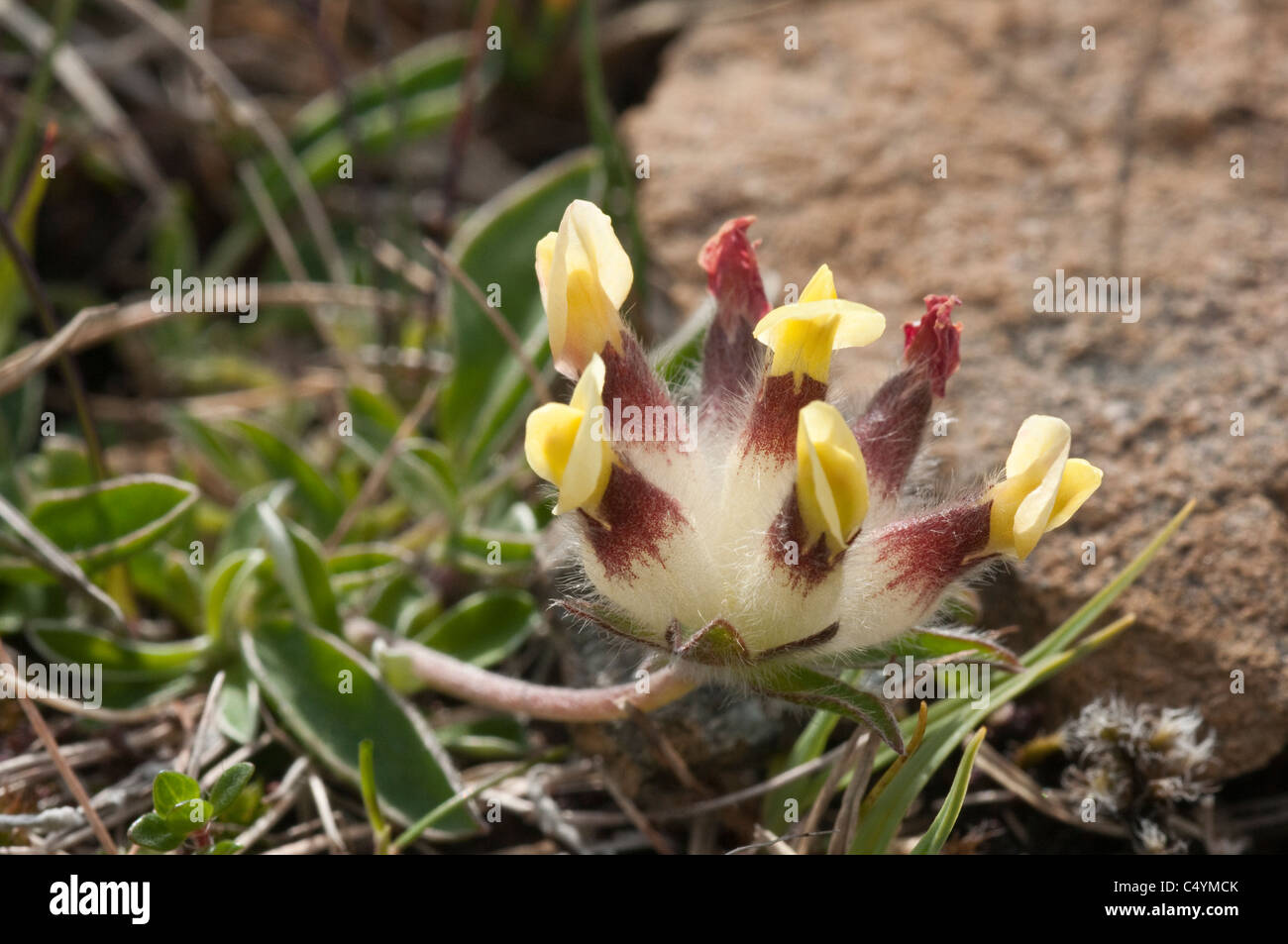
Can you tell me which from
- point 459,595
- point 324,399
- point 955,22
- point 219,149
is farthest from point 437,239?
point 955,22

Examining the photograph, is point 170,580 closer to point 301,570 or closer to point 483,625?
point 301,570

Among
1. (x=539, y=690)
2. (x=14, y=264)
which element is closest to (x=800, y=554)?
(x=539, y=690)

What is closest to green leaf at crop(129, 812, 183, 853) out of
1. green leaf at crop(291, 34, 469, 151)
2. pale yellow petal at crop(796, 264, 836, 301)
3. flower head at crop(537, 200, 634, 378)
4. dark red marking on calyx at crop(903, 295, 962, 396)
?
flower head at crop(537, 200, 634, 378)

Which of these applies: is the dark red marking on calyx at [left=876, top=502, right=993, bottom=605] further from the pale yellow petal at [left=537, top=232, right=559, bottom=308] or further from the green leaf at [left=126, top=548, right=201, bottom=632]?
the green leaf at [left=126, top=548, right=201, bottom=632]

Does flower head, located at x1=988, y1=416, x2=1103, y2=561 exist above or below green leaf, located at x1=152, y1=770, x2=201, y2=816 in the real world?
above

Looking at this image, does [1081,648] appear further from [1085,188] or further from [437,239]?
[437,239]
